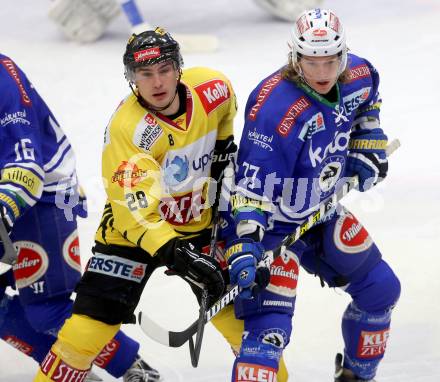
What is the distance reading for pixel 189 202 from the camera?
3.93 metres

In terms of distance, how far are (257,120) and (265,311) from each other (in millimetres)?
619

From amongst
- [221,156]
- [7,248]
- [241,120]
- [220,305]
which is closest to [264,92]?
[221,156]

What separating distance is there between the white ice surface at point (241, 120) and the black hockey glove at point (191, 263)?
3.09 feet

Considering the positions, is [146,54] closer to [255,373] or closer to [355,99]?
[355,99]

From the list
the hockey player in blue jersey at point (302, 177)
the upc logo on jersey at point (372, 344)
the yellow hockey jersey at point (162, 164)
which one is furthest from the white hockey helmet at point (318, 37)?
the upc logo on jersey at point (372, 344)

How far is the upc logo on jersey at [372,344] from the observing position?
414 centimetres

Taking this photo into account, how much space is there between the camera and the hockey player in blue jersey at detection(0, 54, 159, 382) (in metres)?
3.92

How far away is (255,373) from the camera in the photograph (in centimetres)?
368

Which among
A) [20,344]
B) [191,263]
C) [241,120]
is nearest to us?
[191,263]

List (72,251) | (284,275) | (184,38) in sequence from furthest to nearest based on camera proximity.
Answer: (184,38) → (72,251) → (284,275)

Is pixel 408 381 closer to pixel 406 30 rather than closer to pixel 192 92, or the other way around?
pixel 192 92

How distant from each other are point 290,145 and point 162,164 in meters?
0.43

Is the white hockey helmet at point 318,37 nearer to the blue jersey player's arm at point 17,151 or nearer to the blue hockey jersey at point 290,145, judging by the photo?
the blue hockey jersey at point 290,145

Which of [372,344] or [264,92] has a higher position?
[264,92]
